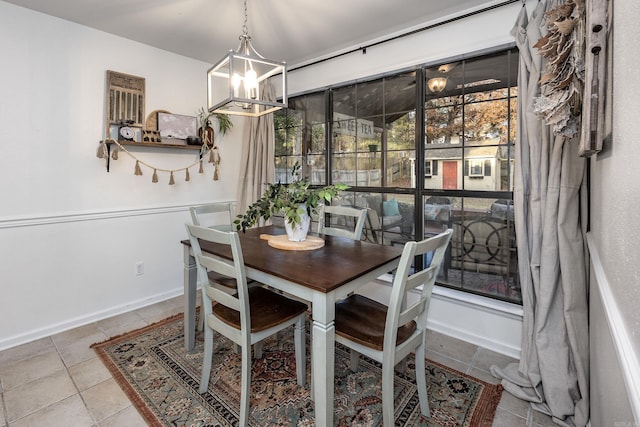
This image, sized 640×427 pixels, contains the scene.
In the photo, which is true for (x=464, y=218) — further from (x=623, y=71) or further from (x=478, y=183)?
(x=623, y=71)

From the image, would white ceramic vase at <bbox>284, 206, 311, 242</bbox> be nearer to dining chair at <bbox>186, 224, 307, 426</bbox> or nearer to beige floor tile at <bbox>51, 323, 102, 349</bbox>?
dining chair at <bbox>186, 224, 307, 426</bbox>

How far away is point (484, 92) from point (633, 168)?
1.96 meters

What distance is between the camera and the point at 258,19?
8.08ft

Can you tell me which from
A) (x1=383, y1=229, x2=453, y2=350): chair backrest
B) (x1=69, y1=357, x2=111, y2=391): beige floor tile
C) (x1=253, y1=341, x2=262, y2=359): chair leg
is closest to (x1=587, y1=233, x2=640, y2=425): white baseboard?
(x1=383, y1=229, x2=453, y2=350): chair backrest

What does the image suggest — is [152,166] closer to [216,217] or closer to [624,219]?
[216,217]

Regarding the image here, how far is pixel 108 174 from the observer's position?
279cm

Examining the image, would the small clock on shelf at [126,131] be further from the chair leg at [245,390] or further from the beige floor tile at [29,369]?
the chair leg at [245,390]

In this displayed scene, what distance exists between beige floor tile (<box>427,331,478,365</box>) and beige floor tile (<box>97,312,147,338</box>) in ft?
7.58

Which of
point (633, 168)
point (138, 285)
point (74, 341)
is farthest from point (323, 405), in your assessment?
point (138, 285)

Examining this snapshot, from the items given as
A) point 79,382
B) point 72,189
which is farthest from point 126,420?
point 72,189

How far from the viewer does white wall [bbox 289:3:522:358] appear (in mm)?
2174

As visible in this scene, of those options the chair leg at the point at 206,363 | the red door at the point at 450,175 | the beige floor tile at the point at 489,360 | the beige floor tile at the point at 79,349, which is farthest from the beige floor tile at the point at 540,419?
the beige floor tile at the point at 79,349

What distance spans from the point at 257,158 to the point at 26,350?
8.09 feet

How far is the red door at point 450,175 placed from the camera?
246 cm
